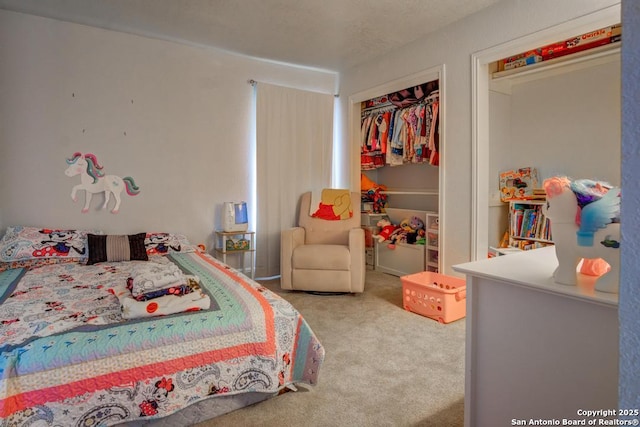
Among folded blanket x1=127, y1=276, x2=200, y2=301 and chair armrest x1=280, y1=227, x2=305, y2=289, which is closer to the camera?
folded blanket x1=127, y1=276, x2=200, y2=301

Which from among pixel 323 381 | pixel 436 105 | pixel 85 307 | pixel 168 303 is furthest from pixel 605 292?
pixel 436 105

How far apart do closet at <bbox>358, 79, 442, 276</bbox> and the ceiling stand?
630 mm

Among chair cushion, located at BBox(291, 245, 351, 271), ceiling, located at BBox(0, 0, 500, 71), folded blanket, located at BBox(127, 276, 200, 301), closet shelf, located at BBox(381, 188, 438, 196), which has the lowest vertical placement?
chair cushion, located at BBox(291, 245, 351, 271)

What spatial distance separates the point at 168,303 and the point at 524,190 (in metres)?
3.33

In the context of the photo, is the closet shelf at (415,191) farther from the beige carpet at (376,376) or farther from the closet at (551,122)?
the beige carpet at (376,376)

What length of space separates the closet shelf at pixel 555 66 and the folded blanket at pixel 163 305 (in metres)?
3.34

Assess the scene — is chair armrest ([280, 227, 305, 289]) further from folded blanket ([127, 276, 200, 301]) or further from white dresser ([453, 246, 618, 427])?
white dresser ([453, 246, 618, 427])

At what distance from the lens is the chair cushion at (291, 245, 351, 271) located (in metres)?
3.30

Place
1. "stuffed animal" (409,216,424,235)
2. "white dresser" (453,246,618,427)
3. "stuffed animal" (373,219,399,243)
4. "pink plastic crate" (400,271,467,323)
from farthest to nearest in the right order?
"stuffed animal" (373,219,399,243) < "stuffed animal" (409,216,424,235) < "pink plastic crate" (400,271,467,323) < "white dresser" (453,246,618,427)

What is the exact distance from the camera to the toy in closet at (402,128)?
3.66m

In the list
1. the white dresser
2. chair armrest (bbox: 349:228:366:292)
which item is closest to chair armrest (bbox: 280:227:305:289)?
chair armrest (bbox: 349:228:366:292)

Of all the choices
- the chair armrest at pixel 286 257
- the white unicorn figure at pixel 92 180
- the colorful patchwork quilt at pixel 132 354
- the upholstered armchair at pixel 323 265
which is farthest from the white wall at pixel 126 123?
the colorful patchwork quilt at pixel 132 354

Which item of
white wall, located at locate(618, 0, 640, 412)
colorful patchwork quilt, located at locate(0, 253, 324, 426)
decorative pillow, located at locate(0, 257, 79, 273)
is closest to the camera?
white wall, located at locate(618, 0, 640, 412)

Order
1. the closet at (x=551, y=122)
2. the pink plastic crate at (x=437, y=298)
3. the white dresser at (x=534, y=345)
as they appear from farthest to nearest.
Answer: the closet at (x=551, y=122)
the pink plastic crate at (x=437, y=298)
the white dresser at (x=534, y=345)
